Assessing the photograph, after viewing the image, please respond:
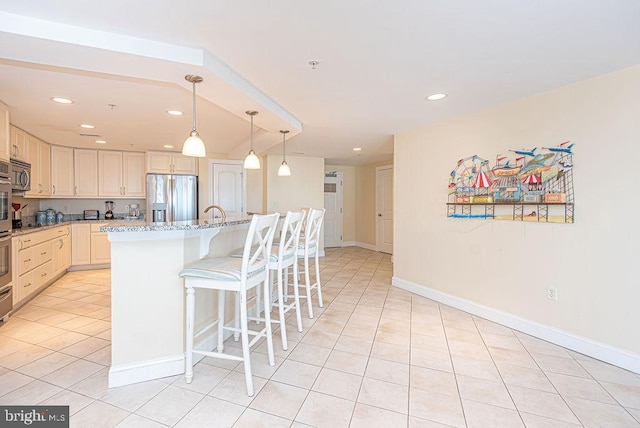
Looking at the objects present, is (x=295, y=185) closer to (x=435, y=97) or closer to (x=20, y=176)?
(x=435, y=97)

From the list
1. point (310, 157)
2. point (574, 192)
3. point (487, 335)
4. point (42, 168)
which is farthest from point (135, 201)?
point (574, 192)

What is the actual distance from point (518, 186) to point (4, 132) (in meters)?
5.05

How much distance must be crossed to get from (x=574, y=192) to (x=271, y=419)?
9.32ft

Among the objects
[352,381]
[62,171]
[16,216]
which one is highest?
[62,171]

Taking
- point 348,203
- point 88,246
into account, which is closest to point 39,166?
point 88,246

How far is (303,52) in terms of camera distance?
205cm

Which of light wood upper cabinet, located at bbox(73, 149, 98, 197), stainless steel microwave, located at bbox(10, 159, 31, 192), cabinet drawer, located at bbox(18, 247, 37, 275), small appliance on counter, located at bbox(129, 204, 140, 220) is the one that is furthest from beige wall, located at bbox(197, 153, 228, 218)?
cabinet drawer, located at bbox(18, 247, 37, 275)

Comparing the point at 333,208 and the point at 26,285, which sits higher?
the point at 333,208

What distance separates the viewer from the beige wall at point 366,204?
7625 mm

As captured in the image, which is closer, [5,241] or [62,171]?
[5,241]

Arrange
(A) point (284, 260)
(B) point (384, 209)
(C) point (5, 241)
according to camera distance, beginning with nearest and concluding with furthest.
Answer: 1. (A) point (284, 260)
2. (C) point (5, 241)
3. (B) point (384, 209)

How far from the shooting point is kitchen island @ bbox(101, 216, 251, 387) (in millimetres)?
2021

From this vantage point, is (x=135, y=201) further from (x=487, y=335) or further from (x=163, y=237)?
(x=487, y=335)

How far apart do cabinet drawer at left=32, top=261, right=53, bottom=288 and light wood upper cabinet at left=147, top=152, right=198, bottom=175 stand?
222 cm
